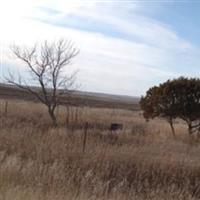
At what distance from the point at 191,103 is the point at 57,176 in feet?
51.7

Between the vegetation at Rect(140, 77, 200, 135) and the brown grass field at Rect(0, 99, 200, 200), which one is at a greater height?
the vegetation at Rect(140, 77, 200, 135)

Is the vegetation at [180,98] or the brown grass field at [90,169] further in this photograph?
the vegetation at [180,98]

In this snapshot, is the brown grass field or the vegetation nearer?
the brown grass field

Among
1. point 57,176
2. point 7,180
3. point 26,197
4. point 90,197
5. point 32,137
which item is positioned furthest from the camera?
point 32,137

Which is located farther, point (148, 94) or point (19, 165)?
point (148, 94)

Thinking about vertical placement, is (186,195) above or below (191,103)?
below

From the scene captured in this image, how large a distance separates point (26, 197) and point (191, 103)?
18057 millimetres

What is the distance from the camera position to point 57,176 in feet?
32.3

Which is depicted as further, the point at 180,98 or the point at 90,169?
the point at 180,98

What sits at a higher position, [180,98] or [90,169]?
[180,98]

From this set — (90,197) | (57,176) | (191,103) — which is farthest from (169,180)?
(191,103)

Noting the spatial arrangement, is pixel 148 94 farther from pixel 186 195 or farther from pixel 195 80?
pixel 186 195

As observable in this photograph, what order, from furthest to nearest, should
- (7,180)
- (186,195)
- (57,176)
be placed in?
(186,195) < (57,176) < (7,180)

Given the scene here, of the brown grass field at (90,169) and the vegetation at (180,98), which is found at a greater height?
the vegetation at (180,98)
